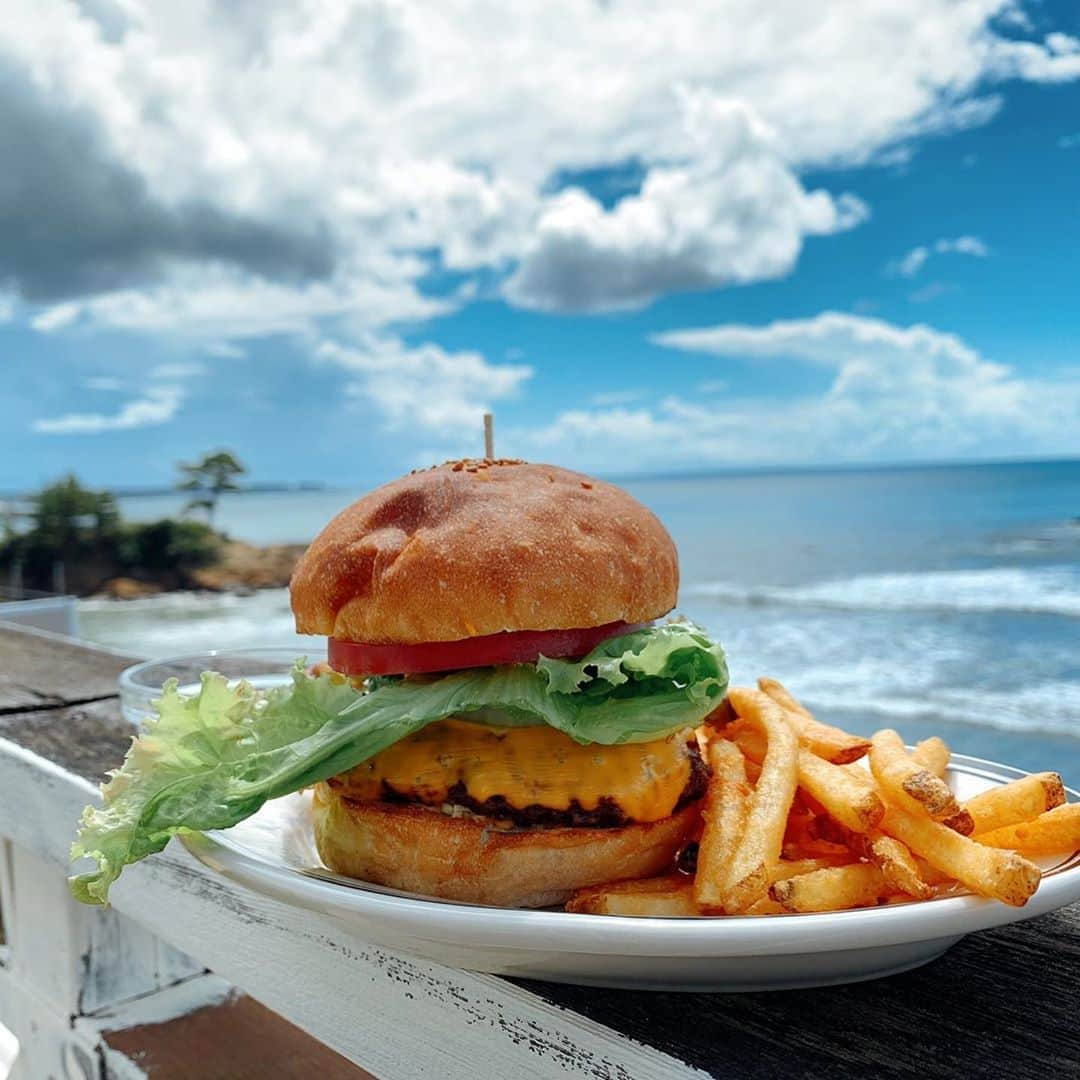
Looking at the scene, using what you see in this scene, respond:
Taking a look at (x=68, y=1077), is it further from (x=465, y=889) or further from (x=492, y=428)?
(x=492, y=428)

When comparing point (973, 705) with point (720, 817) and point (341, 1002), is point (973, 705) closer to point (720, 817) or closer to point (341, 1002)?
point (720, 817)

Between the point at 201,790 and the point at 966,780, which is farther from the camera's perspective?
the point at 966,780

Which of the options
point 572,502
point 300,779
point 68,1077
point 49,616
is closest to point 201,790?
point 300,779

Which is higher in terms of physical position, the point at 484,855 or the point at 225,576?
the point at 484,855

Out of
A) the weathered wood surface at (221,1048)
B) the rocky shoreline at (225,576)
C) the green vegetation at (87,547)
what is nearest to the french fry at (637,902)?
the weathered wood surface at (221,1048)

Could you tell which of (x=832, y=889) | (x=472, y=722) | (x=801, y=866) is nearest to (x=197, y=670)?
(x=472, y=722)

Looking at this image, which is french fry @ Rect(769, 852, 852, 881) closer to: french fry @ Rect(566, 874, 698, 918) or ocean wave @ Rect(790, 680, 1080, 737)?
french fry @ Rect(566, 874, 698, 918)
